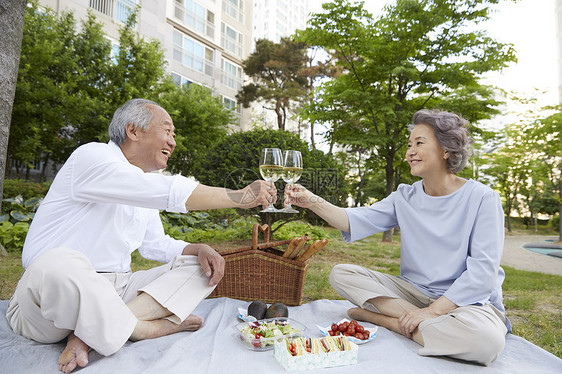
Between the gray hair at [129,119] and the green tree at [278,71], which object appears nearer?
the gray hair at [129,119]

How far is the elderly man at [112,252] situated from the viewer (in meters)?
1.97

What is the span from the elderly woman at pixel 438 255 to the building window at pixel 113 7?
16663mm

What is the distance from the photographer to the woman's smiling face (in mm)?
2787

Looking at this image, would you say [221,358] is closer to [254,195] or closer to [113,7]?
[254,195]

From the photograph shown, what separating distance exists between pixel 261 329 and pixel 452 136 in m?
1.88

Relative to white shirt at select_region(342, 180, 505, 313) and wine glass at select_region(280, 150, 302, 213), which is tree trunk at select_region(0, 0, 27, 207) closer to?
wine glass at select_region(280, 150, 302, 213)

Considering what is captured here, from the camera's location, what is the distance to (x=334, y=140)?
1109cm

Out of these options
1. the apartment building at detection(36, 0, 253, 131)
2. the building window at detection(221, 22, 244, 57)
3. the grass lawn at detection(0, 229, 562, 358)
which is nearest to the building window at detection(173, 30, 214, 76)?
the apartment building at detection(36, 0, 253, 131)

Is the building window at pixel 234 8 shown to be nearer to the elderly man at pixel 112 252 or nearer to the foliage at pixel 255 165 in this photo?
the foliage at pixel 255 165

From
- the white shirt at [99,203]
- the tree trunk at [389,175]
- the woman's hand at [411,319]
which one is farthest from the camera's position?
the tree trunk at [389,175]

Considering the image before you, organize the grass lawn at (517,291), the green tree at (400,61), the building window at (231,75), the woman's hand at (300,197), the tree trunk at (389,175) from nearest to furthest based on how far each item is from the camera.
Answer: the woman's hand at (300,197) → the grass lawn at (517,291) → the green tree at (400,61) → the tree trunk at (389,175) → the building window at (231,75)

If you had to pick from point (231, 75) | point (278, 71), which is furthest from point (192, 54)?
point (278, 71)

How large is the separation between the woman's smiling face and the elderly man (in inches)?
46.2

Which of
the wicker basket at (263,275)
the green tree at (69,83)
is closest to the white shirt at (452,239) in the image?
the wicker basket at (263,275)
